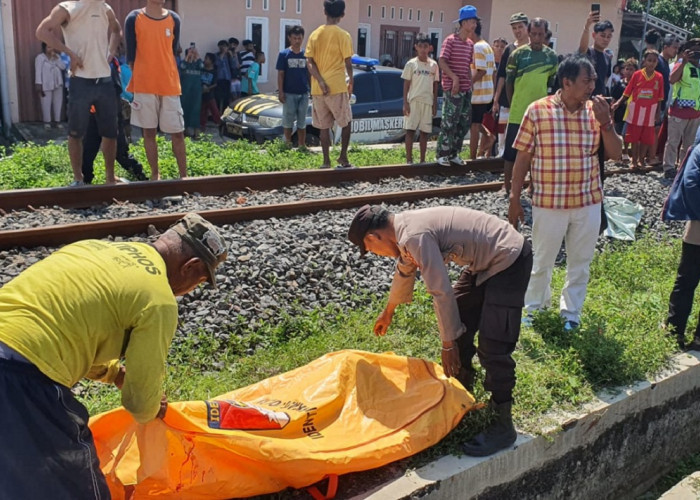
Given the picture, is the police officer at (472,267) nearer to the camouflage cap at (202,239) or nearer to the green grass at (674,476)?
the camouflage cap at (202,239)

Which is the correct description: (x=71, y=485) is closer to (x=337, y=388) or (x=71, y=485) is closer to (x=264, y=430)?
(x=264, y=430)

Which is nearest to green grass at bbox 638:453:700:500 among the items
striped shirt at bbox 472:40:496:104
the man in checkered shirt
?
the man in checkered shirt

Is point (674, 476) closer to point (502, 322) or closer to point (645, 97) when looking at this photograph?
point (502, 322)

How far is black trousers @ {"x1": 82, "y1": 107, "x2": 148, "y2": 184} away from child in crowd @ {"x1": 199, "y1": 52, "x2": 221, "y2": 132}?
839 cm

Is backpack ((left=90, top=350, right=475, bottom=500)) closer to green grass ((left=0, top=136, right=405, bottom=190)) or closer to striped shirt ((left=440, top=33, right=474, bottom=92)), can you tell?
green grass ((left=0, top=136, right=405, bottom=190))

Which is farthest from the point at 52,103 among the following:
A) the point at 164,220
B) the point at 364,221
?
the point at 364,221

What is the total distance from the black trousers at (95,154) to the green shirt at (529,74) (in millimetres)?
4770

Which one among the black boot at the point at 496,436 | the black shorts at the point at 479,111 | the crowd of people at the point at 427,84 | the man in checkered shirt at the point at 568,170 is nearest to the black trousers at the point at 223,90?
the crowd of people at the point at 427,84

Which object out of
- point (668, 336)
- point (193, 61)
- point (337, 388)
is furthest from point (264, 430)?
point (193, 61)

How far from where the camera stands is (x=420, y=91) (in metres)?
11.2

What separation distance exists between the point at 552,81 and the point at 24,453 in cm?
825

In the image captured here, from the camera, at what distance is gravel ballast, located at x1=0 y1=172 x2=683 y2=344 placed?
538 cm

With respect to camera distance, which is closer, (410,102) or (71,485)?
(71,485)

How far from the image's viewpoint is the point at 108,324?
2635 mm
